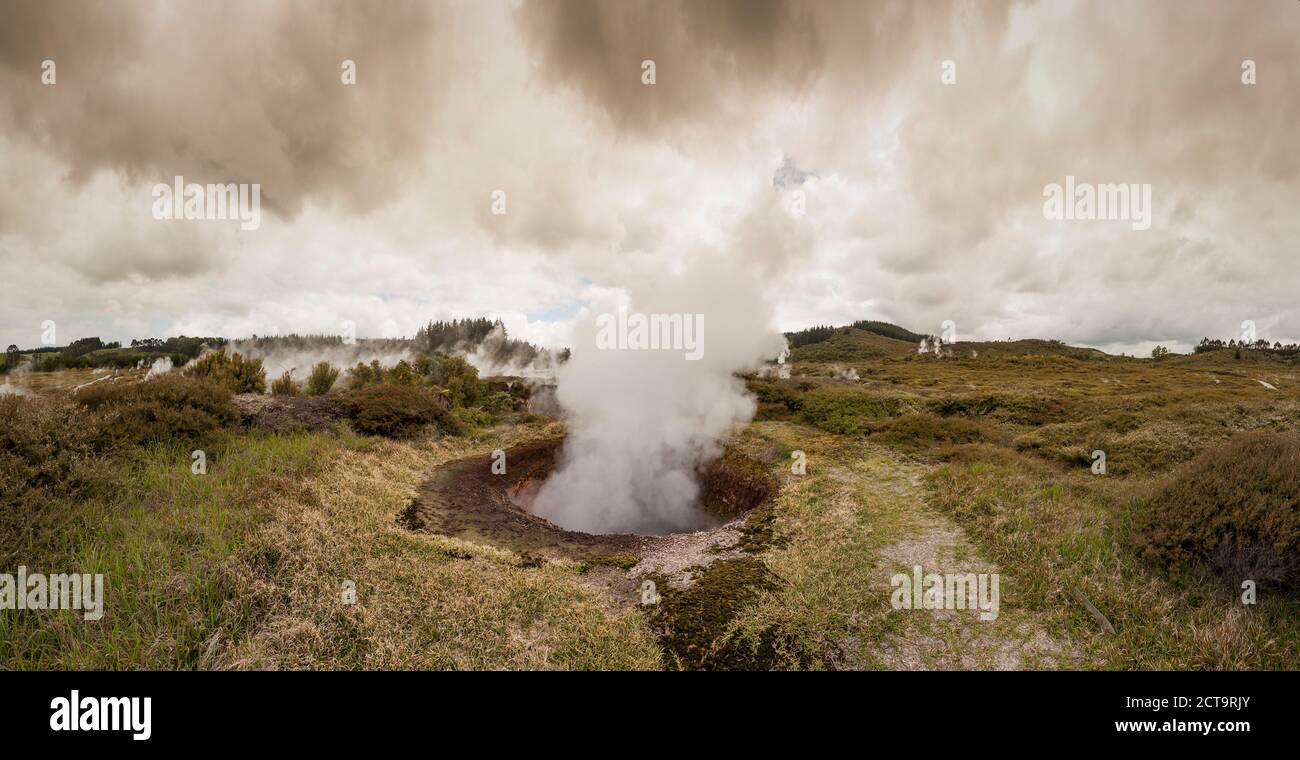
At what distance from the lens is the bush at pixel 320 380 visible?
24.0 metres

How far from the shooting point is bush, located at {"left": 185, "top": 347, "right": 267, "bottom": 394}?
2080 centimetres

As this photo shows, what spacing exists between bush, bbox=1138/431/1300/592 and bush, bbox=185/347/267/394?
1267 inches

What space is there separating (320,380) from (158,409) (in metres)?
14.8

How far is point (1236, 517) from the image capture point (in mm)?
6598

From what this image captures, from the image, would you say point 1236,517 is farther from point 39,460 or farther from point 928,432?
point 39,460

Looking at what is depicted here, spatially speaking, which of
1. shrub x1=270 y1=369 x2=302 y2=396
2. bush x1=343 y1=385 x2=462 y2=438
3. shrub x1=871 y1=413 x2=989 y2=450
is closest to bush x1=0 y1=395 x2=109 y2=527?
bush x1=343 y1=385 x2=462 y2=438

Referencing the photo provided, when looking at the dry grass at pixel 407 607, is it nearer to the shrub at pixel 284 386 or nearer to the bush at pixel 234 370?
the shrub at pixel 284 386

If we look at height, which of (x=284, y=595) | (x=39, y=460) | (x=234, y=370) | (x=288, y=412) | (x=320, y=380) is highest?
(x=234, y=370)

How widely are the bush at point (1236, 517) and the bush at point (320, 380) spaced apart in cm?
3209

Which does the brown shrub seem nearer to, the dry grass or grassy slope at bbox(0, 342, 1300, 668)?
grassy slope at bbox(0, 342, 1300, 668)

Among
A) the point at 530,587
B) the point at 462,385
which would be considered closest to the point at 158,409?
the point at 530,587

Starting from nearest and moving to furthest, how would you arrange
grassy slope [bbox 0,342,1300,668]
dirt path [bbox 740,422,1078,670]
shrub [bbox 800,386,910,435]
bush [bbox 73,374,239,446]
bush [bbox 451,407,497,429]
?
grassy slope [bbox 0,342,1300,668] < dirt path [bbox 740,422,1078,670] < bush [bbox 73,374,239,446] < shrub [bbox 800,386,910,435] < bush [bbox 451,407,497,429]

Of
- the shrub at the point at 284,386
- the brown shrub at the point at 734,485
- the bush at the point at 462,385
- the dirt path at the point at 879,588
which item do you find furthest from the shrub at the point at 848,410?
the shrub at the point at 284,386

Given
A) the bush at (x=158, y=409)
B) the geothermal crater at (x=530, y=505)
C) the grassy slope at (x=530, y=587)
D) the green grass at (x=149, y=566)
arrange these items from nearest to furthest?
1. the green grass at (x=149, y=566)
2. the grassy slope at (x=530, y=587)
3. the geothermal crater at (x=530, y=505)
4. the bush at (x=158, y=409)
